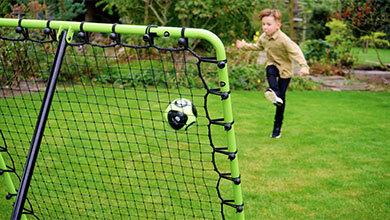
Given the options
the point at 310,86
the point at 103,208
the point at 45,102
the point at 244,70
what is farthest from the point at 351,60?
the point at 45,102

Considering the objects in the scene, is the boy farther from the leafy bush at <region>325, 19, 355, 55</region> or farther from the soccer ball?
the leafy bush at <region>325, 19, 355, 55</region>

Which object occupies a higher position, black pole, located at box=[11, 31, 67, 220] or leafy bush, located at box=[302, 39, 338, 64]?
leafy bush, located at box=[302, 39, 338, 64]

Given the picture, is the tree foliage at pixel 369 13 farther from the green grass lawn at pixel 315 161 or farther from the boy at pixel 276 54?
the boy at pixel 276 54

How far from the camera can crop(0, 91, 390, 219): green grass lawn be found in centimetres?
348

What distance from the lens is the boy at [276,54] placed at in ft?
17.1

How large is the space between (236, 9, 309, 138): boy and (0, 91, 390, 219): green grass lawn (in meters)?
0.59

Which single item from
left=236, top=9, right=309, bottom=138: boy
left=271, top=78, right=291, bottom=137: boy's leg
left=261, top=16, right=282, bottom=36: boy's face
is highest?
left=261, top=16, right=282, bottom=36: boy's face

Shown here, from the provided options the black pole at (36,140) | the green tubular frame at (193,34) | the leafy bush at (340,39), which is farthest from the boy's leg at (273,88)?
the leafy bush at (340,39)

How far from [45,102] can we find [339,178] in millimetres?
3092

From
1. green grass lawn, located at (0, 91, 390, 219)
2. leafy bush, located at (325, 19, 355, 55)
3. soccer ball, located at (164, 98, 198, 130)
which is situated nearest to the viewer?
green grass lawn, located at (0, 91, 390, 219)

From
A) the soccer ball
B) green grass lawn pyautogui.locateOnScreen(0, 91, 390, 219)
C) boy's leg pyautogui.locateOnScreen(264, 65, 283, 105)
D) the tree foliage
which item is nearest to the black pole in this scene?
green grass lawn pyautogui.locateOnScreen(0, 91, 390, 219)

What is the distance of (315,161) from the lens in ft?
15.0

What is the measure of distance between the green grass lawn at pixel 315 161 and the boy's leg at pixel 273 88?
574 mm

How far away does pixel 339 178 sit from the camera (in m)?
4.11
